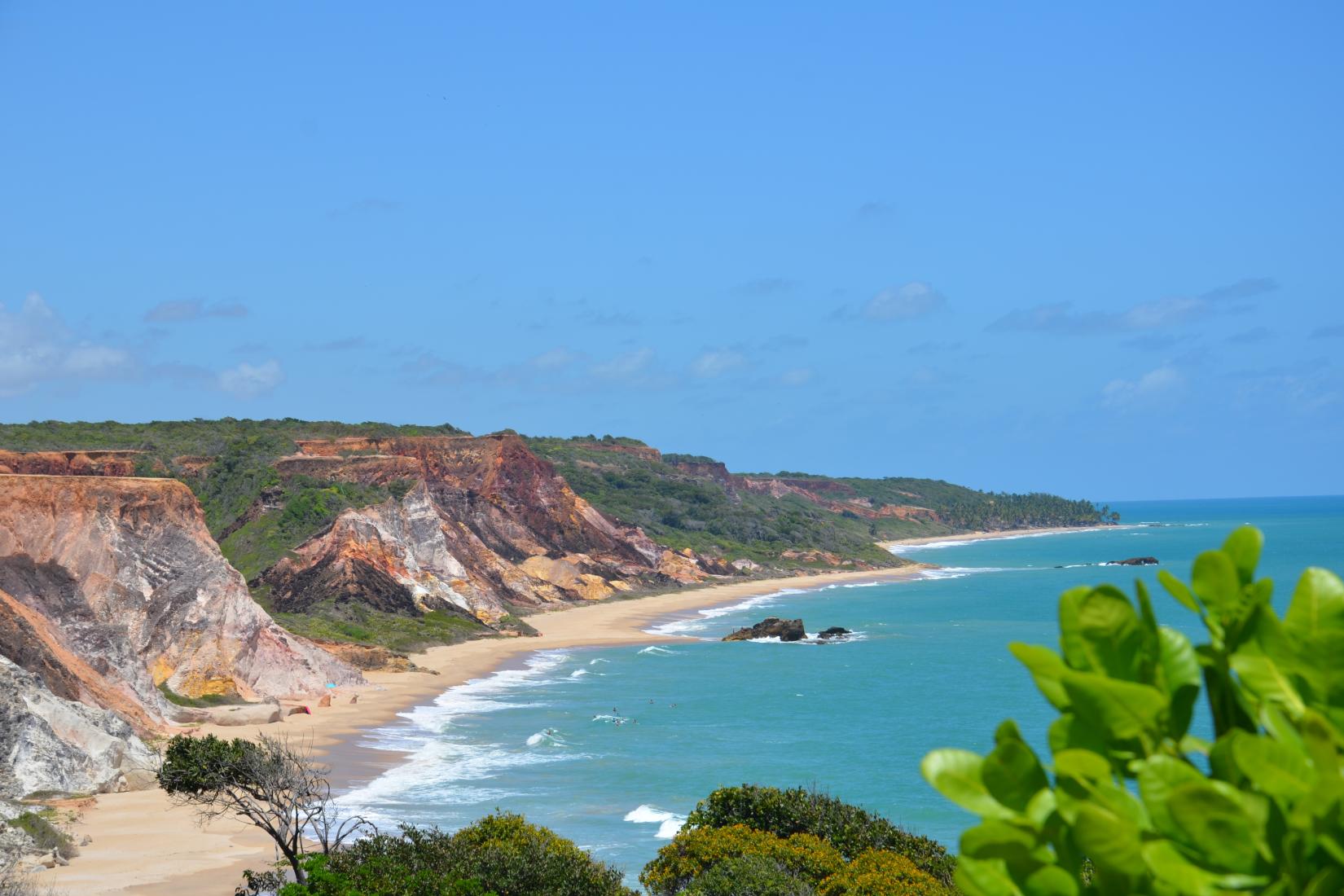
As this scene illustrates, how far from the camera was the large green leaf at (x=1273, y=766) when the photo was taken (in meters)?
2.28

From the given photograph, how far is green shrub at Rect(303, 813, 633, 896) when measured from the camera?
18422 mm

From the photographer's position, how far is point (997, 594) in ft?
349

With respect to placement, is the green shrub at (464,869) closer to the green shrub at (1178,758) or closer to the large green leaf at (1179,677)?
the green shrub at (1178,758)

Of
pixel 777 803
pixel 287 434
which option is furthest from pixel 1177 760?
pixel 287 434

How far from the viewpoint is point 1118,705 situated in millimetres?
2486

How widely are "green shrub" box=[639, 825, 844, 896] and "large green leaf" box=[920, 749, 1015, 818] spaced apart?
61.5 feet

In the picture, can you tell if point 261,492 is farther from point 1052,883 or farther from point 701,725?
point 1052,883

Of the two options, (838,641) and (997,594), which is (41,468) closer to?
(838,641)

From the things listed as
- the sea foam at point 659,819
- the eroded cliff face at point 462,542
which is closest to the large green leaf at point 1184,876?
the sea foam at point 659,819

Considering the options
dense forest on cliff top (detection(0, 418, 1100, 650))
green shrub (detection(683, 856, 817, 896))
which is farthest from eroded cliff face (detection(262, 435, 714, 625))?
green shrub (detection(683, 856, 817, 896))

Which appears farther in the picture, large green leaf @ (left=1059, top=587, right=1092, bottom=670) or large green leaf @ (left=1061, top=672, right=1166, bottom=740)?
large green leaf @ (left=1059, top=587, right=1092, bottom=670)

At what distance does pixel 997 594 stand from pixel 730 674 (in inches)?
1926

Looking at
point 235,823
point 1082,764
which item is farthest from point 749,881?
point 1082,764

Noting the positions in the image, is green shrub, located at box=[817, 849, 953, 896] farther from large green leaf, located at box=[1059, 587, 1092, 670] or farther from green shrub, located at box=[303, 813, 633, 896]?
large green leaf, located at box=[1059, 587, 1092, 670]
